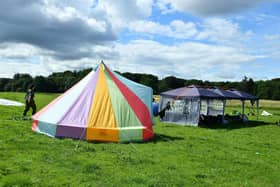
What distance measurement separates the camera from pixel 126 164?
6.12 meters

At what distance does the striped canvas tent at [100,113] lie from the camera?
8.27 m

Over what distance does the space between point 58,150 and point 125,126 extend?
7.22 ft

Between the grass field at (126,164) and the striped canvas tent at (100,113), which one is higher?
the striped canvas tent at (100,113)

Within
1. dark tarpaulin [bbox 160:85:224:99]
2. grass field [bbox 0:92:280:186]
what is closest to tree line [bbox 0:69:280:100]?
dark tarpaulin [bbox 160:85:224:99]

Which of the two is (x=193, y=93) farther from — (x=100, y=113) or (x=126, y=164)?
(x=126, y=164)

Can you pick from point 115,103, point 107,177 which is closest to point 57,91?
point 115,103

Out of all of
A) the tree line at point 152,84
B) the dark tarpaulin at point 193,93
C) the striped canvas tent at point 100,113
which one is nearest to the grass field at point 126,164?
the striped canvas tent at point 100,113

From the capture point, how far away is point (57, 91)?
54062 mm

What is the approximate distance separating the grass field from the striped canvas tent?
33 centimetres

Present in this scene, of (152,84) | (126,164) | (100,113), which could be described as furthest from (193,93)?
(152,84)

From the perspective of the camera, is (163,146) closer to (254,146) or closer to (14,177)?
(254,146)

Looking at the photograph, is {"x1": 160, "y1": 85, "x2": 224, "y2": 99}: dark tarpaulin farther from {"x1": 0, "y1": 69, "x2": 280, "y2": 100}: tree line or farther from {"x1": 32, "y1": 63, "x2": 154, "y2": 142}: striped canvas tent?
{"x1": 0, "y1": 69, "x2": 280, "y2": 100}: tree line

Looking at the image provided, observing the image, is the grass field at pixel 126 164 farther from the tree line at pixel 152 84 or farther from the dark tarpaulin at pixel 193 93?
the tree line at pixel 152 84

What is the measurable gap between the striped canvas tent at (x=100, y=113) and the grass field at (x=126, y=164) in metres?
0.33
